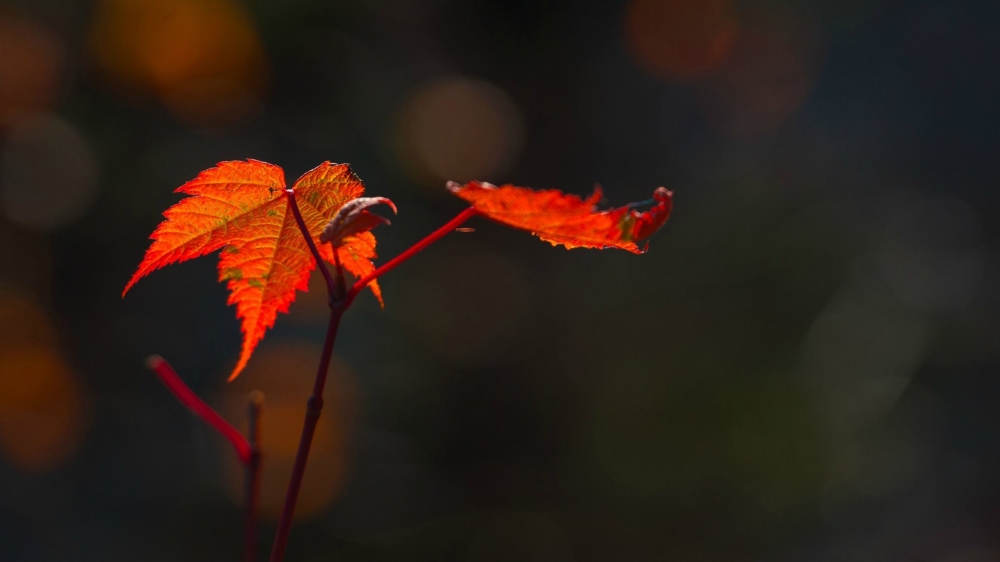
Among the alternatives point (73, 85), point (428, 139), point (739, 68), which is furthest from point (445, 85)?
point (73, 85)

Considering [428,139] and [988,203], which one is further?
[428,139]

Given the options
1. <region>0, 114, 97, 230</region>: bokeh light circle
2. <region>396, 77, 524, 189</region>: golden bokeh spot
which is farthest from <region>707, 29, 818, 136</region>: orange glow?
<region>0, 114, 97, 230</region>: bokeh light circle

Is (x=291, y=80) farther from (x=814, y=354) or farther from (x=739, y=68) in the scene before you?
(x=814, y=354)

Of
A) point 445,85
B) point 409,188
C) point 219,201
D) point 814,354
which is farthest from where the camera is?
point 445,85

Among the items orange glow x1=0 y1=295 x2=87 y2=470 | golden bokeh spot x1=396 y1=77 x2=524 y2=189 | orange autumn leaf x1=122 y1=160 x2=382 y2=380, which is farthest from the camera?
golden bokeh spot x1=396 y1=77 x2=524 y2=189

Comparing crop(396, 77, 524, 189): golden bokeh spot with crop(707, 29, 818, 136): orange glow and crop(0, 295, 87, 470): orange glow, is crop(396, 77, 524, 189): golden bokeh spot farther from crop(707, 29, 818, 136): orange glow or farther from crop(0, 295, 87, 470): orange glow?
crop(0, 295, 87, 470): orange glow

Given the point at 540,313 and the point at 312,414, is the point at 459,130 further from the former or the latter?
the point at 312,414

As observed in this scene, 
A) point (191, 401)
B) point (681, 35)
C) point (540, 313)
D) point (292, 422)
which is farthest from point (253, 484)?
point (681, 35)
